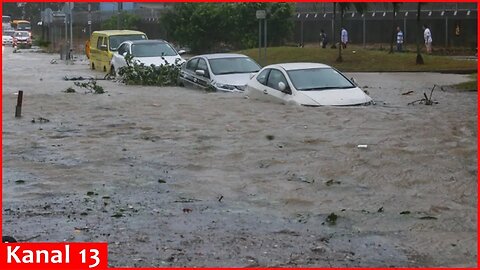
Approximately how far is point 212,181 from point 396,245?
3446 millimetres

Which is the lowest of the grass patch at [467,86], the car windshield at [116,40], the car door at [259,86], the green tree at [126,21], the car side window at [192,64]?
the grass patch at [467,86]

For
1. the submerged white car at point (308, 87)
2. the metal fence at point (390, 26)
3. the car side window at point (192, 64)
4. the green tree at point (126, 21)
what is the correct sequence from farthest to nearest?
1. the green tree at point (126, 21)
2. the metal fence at point (390, 26)
3. the car side window at point (192, 64)
4. the submerged white car at point (308, 87)

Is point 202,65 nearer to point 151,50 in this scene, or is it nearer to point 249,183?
point 151,50

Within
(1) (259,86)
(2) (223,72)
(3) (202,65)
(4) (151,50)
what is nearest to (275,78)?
(1) (259,86)

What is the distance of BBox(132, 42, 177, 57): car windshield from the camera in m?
27.7

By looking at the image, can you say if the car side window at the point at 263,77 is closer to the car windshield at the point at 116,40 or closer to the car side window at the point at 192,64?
the car side window at the point at 192,64

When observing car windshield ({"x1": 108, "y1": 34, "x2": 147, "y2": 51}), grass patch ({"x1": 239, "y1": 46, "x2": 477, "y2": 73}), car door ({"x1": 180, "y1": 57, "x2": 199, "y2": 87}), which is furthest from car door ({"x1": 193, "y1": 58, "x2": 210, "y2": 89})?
grass patch ({"x1": 239, "y1": 46, "x2": 477, "y2": 73})

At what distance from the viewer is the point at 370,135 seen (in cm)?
1394

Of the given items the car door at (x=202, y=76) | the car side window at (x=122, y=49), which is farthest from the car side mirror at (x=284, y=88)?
the car side window at (x=122, y=49)

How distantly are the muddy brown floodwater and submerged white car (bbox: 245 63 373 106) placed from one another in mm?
263

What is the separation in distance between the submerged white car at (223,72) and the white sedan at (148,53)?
13.8 feet

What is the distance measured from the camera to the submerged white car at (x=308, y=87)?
1689cm

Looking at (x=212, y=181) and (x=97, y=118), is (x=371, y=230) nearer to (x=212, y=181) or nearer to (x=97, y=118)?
(x=212, y=181)

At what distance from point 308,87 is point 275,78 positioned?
1.00m
